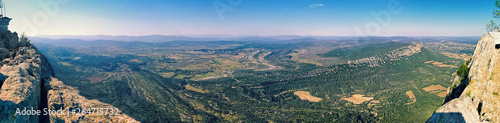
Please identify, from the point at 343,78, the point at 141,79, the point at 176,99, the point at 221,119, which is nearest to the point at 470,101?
the point at 221,119

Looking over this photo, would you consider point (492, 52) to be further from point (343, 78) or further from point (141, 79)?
point (141, 79)

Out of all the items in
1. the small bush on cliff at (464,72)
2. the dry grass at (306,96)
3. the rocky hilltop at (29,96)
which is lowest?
the dry grass at (306,96)

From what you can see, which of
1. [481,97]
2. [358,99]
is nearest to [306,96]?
[358,99]

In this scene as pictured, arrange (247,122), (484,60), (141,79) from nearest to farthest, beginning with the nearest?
(484,60), (247,122), (141,79)

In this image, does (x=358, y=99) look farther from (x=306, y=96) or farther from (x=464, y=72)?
(x=464, y=72)

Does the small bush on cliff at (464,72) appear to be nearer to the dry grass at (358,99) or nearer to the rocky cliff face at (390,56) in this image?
the dry grass at (358,99)

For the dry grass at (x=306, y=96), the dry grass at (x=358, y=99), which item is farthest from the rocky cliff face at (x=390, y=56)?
the dry grass at (x=306, y=96)

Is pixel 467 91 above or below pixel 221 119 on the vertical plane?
above

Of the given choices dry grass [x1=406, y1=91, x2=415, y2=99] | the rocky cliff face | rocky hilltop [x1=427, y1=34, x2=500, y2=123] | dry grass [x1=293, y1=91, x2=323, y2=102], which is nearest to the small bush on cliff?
rocky hilltop [x1=427, y1=34, x2=500, y2=123]

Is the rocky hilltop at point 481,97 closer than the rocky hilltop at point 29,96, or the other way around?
the rocky hilltop at point 29,96
